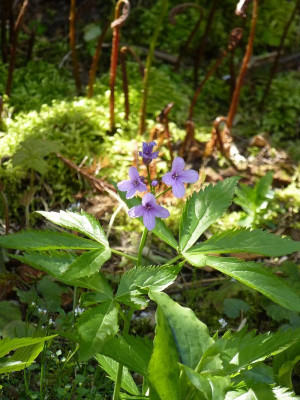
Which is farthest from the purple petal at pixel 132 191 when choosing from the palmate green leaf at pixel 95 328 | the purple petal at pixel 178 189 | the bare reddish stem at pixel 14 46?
the bare reddish stem at pixel 14 46

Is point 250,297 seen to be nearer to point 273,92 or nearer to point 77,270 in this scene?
point 77,270

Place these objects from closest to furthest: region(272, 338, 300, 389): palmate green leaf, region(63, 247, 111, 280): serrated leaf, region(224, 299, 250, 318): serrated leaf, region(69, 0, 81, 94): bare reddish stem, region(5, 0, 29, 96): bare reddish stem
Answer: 1. region(63, 247, 111, 280): serrated leaf
2. region(272, 338, 300, 389): palmate green leaf
3. region(224, 299, 250, 318): serrated leaf
4. region(5, 0, 29, 96): bare reddish stem
5. region(69, 0, 81, 94): bare reddish stem

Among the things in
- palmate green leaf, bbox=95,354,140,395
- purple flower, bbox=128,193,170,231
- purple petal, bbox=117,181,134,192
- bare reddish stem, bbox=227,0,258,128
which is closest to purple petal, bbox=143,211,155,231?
purple flower, bbox=128,193,170,231

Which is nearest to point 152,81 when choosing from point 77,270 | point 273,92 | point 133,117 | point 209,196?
point 133,117

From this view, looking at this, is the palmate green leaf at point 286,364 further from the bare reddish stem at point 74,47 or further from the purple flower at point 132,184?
the bare reddish stem at point 74,47

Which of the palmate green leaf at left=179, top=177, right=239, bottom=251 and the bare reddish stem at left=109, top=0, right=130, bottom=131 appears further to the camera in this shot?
the bare reddish stem at left=109, top=0, right=130, bottom=131

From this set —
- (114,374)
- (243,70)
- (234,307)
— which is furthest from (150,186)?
(243,70)

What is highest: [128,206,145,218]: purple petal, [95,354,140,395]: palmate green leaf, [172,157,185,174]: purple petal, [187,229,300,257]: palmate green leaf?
[172,157,185,174]: purple petal

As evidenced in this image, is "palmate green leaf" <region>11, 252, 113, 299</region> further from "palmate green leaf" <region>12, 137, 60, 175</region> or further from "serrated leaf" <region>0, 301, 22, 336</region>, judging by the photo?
"palmate green leaf" <region>12, 137, 60, 175</region>
